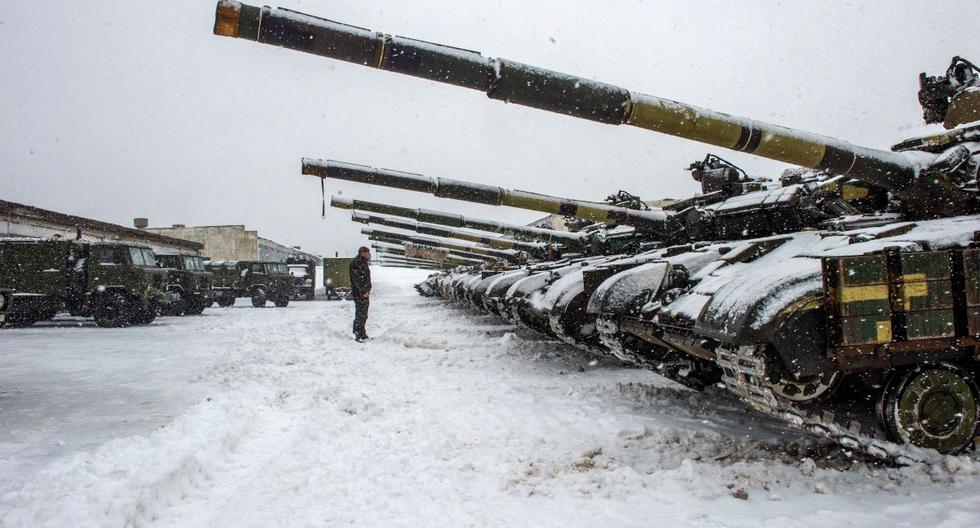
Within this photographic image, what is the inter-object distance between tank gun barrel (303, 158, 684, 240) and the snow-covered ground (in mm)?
1853

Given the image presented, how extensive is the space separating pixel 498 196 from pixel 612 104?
16.0 feet

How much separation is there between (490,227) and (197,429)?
8.54m

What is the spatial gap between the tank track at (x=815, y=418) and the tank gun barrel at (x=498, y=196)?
3629 mm

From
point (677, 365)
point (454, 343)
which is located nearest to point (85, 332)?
point (454, 343)

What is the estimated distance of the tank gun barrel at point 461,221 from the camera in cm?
1095

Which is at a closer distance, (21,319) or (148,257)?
(21,319)

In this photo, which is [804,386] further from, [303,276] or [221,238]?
[221,238]

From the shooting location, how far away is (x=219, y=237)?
41219mm

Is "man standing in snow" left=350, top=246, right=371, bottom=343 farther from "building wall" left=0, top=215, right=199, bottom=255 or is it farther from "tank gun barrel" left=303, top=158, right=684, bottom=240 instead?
"building wall" left=0, top=215, right=199, bottom=255

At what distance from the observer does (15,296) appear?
37.8 feet

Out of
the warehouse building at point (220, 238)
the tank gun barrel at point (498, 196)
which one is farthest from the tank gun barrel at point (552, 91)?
the warehouse building at point (220, 238)

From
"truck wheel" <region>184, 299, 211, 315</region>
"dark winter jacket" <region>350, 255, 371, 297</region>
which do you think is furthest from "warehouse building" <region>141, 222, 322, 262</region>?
"dark winter jacket" <region>350, 255, 371, 297</region>

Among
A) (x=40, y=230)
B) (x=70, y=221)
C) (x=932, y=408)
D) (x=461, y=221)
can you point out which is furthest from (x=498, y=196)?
(x=70, y=221)

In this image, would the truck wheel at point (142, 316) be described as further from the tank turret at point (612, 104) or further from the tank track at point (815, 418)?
the tank track at point (815, 418)
